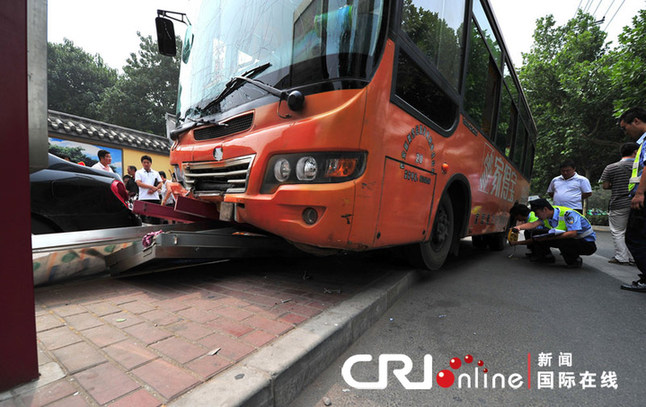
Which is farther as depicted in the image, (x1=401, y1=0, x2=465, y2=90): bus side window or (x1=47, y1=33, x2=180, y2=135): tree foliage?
Result: (x1=47, y1=33, x2=180, y2=135): tree foliage

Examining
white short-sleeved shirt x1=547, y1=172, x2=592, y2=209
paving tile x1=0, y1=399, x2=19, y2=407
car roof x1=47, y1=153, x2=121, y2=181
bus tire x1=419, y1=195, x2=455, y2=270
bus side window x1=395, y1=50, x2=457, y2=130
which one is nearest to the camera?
paving tile x1=0, y1=399, x2=19, y2=407

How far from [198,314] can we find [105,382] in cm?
74

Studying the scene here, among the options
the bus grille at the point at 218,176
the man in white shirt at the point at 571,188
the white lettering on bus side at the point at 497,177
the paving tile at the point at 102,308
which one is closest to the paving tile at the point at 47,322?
the paving tile at the point at 102,308

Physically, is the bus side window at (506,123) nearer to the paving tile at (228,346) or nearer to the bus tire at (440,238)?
the bus tire at (440,238)

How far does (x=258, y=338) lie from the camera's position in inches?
66.0

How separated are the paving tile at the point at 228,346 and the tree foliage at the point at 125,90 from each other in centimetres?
2641

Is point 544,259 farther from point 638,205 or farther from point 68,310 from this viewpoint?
point 68,310

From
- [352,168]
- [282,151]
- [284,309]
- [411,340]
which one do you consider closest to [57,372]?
[284,309]

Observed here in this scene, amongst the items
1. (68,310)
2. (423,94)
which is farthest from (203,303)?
(423,94)

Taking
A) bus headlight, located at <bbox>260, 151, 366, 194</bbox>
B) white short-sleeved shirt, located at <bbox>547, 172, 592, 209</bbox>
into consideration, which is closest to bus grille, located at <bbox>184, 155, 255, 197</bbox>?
bus headlight, located at <bbox>260, 151, 366, 194</bbox>

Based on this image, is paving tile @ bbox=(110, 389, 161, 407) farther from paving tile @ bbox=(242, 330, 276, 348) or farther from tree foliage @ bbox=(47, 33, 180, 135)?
tree foliage @ bbox=(47, 33, 180, 135)

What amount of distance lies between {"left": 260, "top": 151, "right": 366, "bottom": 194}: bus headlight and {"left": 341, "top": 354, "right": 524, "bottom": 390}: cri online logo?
3.89 feet

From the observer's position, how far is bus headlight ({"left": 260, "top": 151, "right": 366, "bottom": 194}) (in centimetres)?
201

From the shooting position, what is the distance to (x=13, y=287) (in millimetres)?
1152
